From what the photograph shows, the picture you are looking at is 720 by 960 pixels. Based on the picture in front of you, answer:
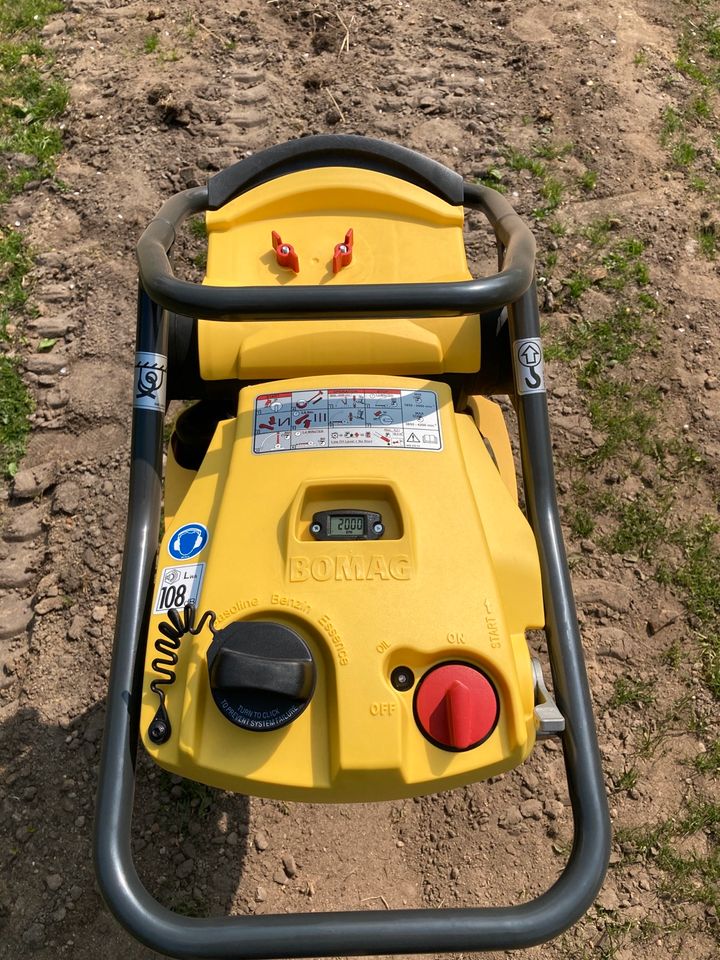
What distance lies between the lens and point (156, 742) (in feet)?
4.12

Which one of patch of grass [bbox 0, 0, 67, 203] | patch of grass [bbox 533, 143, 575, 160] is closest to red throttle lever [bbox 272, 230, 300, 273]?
patch of grass [bbox 533, 143, 575, 160]

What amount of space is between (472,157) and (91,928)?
3.15 metres

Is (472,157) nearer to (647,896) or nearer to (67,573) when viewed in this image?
(67,573)

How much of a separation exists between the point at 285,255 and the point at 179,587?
81cm

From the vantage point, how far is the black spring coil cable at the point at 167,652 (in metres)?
1.26

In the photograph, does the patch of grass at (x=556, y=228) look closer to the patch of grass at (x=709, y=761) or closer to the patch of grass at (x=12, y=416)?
the patch of grass at (x=709, y=761)

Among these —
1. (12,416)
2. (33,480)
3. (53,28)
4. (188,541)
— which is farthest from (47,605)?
(53,28)

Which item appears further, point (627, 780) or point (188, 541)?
point (627, 780)

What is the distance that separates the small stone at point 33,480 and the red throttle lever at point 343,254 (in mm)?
1471

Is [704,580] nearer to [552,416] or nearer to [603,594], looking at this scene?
[603,594]

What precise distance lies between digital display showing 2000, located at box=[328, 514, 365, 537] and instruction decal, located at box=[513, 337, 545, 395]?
56 centimetres

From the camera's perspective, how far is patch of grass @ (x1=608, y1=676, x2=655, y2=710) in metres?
2.27

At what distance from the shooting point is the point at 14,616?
2.44 metres

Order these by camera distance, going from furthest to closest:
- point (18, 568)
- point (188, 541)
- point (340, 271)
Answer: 1. point (18, 568)
2. point (340, 271)
3. point (188, 541)
